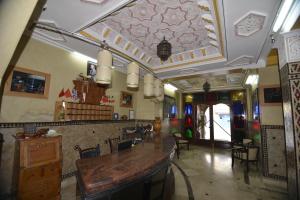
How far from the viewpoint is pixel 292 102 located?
92.7 inches

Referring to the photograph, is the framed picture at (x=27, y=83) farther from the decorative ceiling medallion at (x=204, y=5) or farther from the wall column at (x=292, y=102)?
the wall column at (x=292, y=102)

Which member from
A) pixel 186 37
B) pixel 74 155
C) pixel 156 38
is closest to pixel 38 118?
pixel 74 155

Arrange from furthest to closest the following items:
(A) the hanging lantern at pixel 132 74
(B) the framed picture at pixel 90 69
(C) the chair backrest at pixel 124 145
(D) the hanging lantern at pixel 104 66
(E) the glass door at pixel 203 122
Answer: (E) the glass door at pixel 203 122 → (B) the framed picture at pixel 90 69 → (C) the chair backrest at pixel 124 145 → (A) the hanging lantern at pixel 132 74 → (D) the hanging lantern at pixel 104 66

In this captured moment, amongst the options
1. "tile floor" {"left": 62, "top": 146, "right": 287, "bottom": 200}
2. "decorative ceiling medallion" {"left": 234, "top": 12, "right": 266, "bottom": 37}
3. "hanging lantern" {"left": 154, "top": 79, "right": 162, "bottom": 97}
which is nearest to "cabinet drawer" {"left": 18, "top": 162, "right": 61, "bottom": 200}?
"tile floor" {"left": 62, "top": 146, "right": 287, "bottom": 200}

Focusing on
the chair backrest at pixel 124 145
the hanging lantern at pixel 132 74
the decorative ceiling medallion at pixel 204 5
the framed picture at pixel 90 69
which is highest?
the decorative ceiling medallion at pixel 204 5

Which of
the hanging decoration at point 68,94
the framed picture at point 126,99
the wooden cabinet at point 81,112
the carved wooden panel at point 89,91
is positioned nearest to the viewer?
the wooden cabinet at point 81,112

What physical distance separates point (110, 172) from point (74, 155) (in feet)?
9.00

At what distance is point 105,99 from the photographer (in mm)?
4621

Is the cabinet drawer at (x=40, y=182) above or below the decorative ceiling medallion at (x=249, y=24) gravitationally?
below

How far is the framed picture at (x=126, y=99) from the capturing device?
529 cm

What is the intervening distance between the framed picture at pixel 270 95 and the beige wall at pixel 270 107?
74 mm

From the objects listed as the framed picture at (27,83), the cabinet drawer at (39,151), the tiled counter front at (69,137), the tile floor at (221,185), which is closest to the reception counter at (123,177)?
the cabinet drawer at (39,151)

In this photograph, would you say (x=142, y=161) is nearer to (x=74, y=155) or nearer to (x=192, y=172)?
(x=74, y=155)

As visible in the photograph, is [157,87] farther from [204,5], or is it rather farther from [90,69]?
[90,69]
